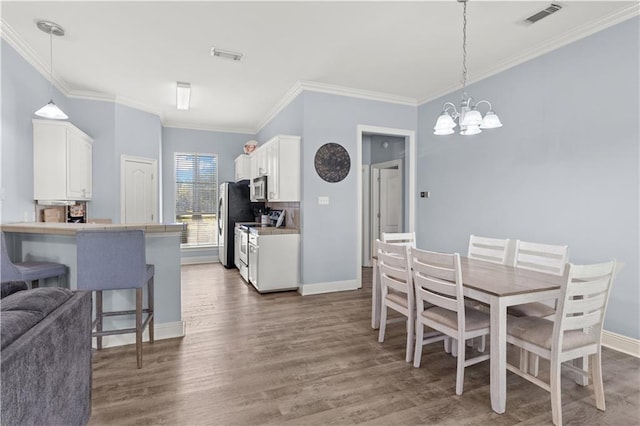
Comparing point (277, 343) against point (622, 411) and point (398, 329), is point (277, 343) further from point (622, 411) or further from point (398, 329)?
point (622, 411)

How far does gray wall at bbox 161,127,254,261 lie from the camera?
6.66 m

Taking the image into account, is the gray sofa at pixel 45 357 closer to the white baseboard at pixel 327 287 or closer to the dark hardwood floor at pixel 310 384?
the dark hardwood floor at pixel 310 384

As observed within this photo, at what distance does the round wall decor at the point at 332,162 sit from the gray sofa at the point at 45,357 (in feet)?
10.8

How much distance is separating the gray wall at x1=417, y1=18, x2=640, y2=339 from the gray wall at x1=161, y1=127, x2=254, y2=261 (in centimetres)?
474

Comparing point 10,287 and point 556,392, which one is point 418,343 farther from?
point 10,287

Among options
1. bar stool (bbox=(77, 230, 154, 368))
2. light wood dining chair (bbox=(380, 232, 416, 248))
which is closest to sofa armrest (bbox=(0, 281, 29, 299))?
bar stool (bbox=(77, 230, 154, 368))

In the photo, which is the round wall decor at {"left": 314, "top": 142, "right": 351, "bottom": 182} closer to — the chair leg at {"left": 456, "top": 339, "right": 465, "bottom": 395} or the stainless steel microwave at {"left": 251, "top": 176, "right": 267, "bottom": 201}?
the stainless steel microwave at {"left": 251, "top": 176, "right": 267, "bottom": 201}

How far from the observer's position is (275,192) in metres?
4.62

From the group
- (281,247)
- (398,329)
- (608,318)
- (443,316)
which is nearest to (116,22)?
(281,247)

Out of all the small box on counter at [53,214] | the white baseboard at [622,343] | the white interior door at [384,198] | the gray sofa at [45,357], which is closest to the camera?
the gray sofa at [45,357]

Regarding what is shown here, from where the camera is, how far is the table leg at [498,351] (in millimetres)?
1909

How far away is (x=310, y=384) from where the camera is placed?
223 centimetres

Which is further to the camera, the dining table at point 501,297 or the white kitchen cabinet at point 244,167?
the white kitchen cabinet at point 244,167

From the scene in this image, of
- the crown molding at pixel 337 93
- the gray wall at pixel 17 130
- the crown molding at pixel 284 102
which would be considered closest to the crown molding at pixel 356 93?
the crown molding at pixel 337 93
